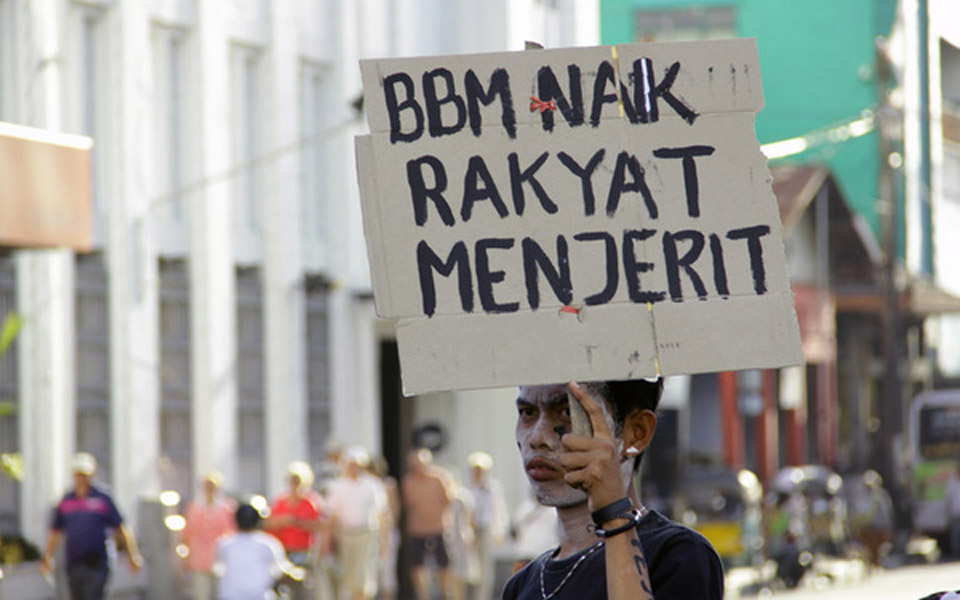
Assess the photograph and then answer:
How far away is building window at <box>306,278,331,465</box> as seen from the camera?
26062mm

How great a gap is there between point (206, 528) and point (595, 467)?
53.4 ft

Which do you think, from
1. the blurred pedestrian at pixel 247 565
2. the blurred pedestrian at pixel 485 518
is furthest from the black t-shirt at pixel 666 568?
the blurred pedestrian at pixel 485 518

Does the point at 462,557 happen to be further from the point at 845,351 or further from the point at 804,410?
the point at 845,351

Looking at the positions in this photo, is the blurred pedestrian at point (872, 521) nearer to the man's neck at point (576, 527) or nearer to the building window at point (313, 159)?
the building window at point (313, 159)

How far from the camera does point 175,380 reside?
75.8 feet

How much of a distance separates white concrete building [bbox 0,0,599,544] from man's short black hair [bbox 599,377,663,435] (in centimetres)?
1490

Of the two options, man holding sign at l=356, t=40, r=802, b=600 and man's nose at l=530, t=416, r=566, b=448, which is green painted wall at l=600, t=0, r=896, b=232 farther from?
man's nose at l=530, t=416, r=566, b=448

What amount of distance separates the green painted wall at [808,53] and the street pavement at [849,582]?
62.6ft

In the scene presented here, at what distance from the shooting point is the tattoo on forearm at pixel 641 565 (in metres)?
3.94

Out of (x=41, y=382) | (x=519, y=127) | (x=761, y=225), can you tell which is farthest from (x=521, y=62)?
(x=41, y=382)

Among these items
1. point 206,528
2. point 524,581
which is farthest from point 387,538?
point 524,581

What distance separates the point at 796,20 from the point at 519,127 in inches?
1899

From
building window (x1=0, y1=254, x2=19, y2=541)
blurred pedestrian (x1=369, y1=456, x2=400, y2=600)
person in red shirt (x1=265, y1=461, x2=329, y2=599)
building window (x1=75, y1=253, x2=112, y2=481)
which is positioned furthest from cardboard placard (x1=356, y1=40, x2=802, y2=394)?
blurred pedestrian (x1=369, y1=456, x2=400, y2=600)

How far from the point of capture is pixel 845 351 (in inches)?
2092
